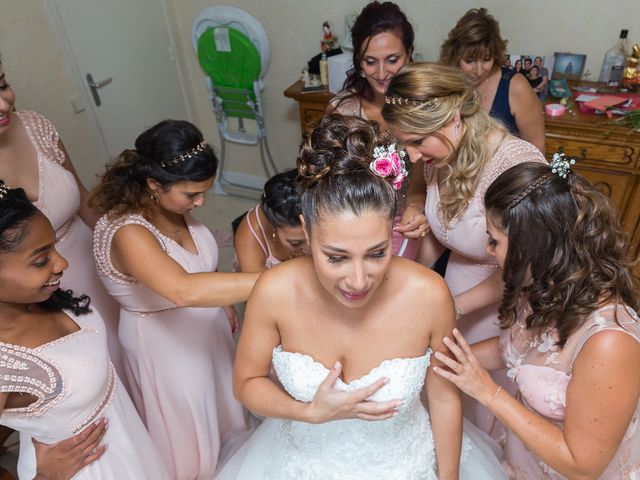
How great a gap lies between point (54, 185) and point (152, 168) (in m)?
0.60

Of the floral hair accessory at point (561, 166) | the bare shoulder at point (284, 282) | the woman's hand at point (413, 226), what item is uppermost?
the floral hair accessory at point (561, 166)

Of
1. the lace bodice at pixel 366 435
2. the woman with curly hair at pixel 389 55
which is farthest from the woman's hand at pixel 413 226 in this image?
the lace bodice at pixel 366 435

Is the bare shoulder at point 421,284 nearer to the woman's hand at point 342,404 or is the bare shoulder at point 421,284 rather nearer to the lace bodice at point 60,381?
the woman's hand at point 342,404

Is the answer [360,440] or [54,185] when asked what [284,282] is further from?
[54,185]

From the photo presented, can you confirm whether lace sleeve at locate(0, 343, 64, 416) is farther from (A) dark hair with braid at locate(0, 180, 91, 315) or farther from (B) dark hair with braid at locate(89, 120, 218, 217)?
(B) dark hair with braid at locate(89, 120, 218, 217)

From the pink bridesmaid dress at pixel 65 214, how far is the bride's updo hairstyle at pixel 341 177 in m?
1.19

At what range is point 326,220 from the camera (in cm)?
120

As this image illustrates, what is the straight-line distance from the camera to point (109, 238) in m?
1.76

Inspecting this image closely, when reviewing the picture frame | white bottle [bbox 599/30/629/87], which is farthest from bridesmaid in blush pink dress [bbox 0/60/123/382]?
white bottle [bbox 599/30/629/87]

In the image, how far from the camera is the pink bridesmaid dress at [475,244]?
5.92ft

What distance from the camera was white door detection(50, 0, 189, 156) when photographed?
10.8 ft

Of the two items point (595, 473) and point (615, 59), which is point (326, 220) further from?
point (615, 59)

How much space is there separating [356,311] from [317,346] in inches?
6.1

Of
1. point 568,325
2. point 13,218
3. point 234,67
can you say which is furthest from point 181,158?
point 234,67
